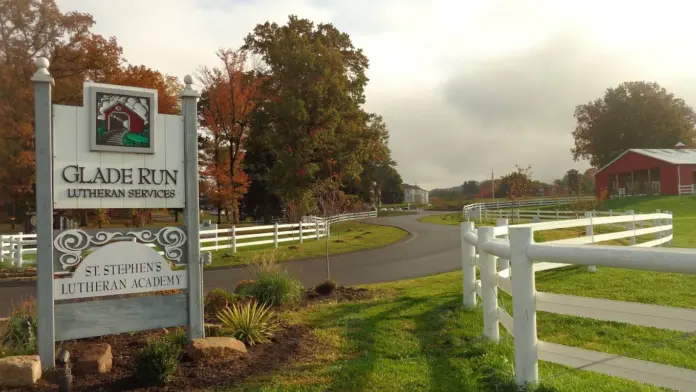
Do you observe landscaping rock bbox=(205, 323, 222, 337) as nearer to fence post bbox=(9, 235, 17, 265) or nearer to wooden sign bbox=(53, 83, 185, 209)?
wooden sign bbox=(53, 83, 185, 209)

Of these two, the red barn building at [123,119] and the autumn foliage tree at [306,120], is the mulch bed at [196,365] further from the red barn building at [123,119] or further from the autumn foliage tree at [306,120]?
the autumn foliage tree at [306,120]

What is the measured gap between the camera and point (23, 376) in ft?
14.6

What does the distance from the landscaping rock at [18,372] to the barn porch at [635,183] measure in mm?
54426

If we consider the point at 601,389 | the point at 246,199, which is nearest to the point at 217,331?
the point at 601,389

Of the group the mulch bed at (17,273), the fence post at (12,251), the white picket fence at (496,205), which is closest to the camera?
the mulch bed at (17,273)

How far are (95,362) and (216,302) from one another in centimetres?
285

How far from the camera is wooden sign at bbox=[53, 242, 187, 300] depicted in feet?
17.0

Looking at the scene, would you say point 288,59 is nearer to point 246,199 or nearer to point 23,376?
point 246,199

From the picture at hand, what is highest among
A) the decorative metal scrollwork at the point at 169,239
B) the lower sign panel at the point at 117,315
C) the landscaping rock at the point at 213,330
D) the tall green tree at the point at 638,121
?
the tall green tree at the point at 638,121

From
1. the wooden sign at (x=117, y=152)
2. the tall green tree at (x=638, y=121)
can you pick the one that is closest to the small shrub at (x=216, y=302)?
the wooden sign at (x=117, y=152)

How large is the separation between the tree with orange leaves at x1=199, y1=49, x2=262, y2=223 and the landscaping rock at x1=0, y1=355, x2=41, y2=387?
3259 cm

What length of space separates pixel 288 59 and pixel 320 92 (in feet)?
11.7

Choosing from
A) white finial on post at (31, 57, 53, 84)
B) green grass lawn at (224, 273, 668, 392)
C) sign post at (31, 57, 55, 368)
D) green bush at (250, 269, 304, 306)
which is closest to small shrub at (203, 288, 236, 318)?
green bush at (250, 269, 304, 306)

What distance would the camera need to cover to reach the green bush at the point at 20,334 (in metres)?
5.36
